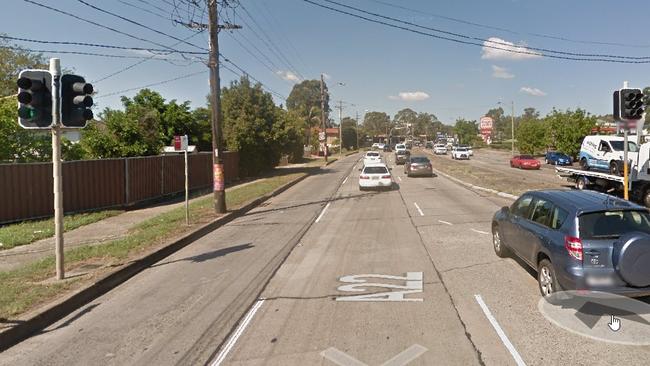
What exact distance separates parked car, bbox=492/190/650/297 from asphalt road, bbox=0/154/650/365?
629 mm

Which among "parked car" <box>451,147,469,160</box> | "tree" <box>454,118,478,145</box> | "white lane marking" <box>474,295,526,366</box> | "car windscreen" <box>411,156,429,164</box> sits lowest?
"white lane marking" <box>474,295,526,366</box>

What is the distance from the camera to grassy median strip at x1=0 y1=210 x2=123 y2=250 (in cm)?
1095

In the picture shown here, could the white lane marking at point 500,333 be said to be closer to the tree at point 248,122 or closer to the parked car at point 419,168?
the parked car at point 419,168

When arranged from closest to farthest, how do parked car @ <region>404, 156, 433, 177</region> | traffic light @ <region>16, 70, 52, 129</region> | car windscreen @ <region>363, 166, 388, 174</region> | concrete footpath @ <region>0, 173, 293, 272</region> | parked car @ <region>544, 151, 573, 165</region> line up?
traffic light @ <region>16, 70, 52, 129</region> < concrete footpath @ <region>0, 173, 293, 272</region> < car windscreen @ <region>363, 166, 388, 174</region> < parked car @ <region>404, 156, 433, 177</region> < parked car @ <region>544, 151, 573, 165</region>

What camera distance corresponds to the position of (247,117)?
102 ft

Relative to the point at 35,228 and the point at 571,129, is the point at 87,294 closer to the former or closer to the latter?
the point at 35,228

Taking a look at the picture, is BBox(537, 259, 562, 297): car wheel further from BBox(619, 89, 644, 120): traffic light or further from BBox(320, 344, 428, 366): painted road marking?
BBox(619, 89, 644, 120): traffic light

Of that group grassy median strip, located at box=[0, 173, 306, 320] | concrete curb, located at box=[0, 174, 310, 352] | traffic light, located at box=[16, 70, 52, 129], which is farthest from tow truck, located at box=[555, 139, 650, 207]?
traffic light, located at box=[16, 70, 52, 129]

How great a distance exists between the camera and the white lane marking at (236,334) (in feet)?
15.9

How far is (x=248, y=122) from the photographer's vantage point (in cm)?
3088

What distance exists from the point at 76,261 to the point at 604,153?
949 inches

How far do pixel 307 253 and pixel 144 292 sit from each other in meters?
3.52

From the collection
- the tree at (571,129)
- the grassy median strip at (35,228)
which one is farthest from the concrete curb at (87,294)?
the tree at (571,129)

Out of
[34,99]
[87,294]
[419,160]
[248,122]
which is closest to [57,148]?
[34,99]
